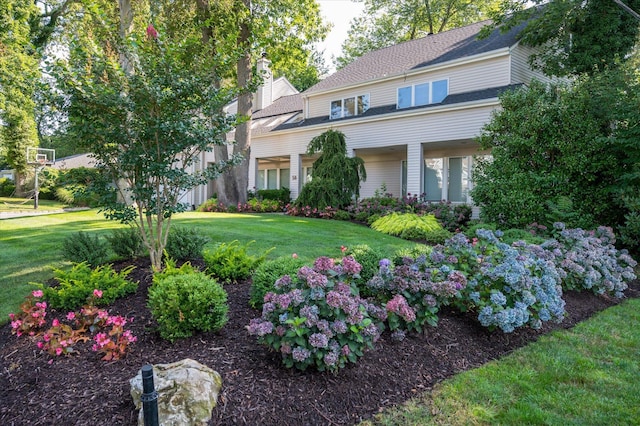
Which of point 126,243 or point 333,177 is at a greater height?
point 333,177

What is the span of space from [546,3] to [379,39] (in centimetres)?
1746

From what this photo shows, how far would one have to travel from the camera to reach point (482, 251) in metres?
4.45

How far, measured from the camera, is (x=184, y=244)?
5.05 m

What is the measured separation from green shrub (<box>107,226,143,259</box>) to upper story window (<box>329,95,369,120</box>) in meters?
12.1

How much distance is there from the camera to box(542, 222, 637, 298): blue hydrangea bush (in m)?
4.91

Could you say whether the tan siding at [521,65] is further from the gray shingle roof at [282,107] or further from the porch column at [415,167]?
the gray shingle roof at [282,107]

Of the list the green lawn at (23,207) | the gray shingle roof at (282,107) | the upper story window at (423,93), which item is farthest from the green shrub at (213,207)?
the upper story window at (423,93)

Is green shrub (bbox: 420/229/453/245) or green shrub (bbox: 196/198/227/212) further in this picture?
green shrub (bbox: 196/198/227/212)

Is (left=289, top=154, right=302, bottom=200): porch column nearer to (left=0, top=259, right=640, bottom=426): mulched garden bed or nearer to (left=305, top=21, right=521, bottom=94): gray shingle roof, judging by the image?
(left=305, top=21, right=521, bottom=94): gray shingle roof

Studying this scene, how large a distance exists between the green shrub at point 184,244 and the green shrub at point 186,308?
194 centimetres

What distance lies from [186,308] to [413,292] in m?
1.91

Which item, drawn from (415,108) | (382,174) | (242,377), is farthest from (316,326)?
(382,174)

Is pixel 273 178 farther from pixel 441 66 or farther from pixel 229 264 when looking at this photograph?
pixel 229 264

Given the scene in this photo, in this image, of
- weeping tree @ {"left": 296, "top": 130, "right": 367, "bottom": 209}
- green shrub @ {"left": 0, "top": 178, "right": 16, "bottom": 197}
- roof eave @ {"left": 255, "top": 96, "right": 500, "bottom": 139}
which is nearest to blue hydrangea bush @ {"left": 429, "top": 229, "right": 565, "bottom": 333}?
roof eave @ {"left": 255, "top": 96, "right": 500, "bottom": 139}
